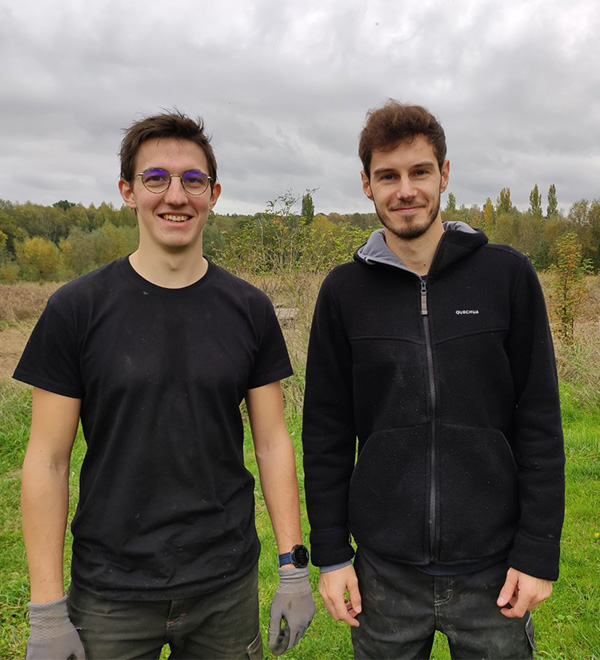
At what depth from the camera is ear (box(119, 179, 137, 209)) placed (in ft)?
5.93

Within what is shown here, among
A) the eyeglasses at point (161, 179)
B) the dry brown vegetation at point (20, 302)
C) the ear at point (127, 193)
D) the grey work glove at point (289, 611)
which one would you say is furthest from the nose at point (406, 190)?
the dry brown vegetation at point (20, 302)

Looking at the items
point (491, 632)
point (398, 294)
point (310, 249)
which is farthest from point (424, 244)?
point (310, 249)

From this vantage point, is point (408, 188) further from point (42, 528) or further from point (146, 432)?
point (42, 528)

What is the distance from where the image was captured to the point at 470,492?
5.37 ft

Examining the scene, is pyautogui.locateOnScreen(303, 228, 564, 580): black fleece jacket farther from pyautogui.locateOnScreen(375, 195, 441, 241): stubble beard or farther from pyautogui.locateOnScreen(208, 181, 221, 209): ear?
pyautogui.locateOnScreen(208, 181, 221, 209): ear

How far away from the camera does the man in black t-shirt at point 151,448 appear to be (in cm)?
159

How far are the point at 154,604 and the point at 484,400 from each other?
4.02 feet

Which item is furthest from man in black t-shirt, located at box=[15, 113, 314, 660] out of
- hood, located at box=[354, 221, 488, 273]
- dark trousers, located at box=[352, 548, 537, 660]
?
hood, located at box=[354, 221, 488, 273]

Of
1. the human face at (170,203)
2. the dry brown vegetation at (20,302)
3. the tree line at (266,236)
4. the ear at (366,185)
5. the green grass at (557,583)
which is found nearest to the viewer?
the human face at (170,203)

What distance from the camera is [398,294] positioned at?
175 cm

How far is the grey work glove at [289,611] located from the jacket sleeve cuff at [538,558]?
0.73 meters

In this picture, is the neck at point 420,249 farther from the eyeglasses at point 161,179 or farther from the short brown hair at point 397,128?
the eyeglasses at point 161,179

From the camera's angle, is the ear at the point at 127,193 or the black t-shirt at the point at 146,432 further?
the ear at the point at 127,193

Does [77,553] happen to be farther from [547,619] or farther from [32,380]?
[547,619]
